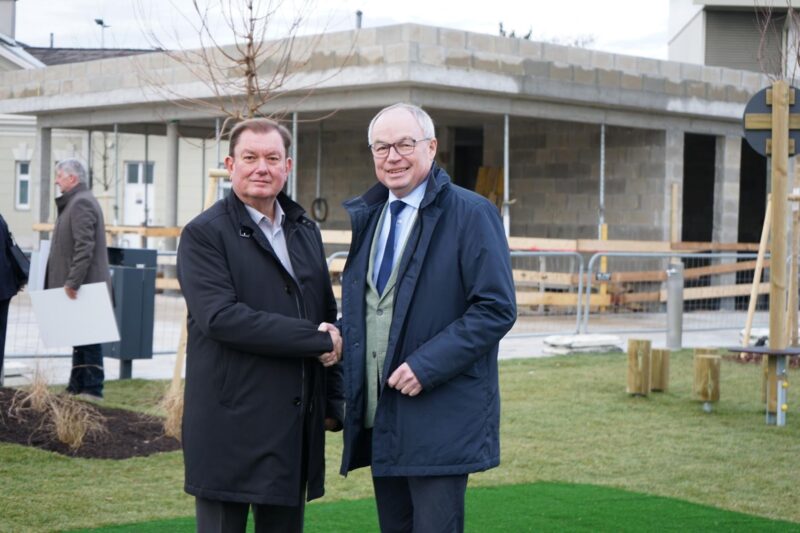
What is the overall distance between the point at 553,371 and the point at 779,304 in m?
3.56

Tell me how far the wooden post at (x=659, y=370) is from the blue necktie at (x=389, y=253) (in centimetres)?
714

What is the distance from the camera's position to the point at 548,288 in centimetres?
2061

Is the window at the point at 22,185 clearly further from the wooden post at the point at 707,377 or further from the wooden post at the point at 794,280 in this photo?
the wooden post at the point at 707,377

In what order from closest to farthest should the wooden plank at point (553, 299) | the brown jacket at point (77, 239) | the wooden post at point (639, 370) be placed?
the brown jacket at point (77, 239)
the wooden post at point (639, 370)
the wooden plank at point (553, 299)

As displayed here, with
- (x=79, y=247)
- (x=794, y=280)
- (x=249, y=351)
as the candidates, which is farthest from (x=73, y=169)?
(x=794, y=280)

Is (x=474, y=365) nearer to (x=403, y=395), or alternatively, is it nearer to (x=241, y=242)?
(x=403, y=395)

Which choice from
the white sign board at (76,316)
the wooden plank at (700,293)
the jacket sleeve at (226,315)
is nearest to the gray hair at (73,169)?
the white sign board at (76,316)

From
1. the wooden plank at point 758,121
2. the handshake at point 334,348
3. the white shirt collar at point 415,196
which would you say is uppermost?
the wooden plank at point 758,121

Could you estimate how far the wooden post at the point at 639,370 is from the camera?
35.7ft

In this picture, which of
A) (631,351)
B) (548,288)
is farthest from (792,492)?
(548,288)

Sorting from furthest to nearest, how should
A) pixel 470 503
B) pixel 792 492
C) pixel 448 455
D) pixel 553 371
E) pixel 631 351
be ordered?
pixel 553 371 → pixel 631 351 → pixel 792 492 → pixel 470 503 → pixel 448 455

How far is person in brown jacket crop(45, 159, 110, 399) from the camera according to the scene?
991 cm

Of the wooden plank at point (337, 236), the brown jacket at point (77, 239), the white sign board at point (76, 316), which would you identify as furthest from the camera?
the wooden plank at point (337, 236)

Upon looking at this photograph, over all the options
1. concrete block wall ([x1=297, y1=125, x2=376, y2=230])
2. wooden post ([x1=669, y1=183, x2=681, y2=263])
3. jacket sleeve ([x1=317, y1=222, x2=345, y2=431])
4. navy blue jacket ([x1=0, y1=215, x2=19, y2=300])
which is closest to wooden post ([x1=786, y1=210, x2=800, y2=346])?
navy blue jacket ([x1=0, y1=215, x2=19, y2=300])
